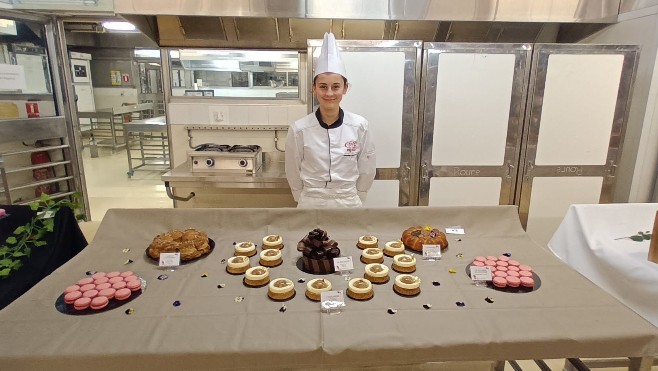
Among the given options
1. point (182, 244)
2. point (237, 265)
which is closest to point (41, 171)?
point (182, 244)

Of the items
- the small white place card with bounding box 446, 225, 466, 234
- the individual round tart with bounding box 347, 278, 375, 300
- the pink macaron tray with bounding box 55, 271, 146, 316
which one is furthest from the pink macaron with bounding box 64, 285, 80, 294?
the small white place card with bounding box 446, 225, 466, 234

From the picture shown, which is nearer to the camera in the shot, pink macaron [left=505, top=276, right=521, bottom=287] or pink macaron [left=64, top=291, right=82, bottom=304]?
pink macaron [left=64, top=291, right=82, bottom=304]

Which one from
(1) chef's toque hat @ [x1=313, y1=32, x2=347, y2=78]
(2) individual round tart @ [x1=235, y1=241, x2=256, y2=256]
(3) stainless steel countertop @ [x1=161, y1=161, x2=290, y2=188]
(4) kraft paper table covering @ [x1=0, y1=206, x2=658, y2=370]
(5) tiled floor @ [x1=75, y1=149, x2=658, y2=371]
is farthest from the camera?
(5) tiled floor @ [x1=75, y1=149, x2=658, y2=371]

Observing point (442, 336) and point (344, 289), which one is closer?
point (442, 336)

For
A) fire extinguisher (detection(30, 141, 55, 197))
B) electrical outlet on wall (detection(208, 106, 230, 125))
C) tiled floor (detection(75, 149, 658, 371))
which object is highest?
electrical outlet on wall (detection(208, 106, 230, 125))

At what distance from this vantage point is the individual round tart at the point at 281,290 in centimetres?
114

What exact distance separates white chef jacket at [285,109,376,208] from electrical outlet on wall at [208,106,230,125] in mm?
1361

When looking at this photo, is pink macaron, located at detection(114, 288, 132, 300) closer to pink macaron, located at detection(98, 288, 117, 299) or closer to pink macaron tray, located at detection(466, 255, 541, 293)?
pink macaron, located at detection(98, 288, 117, 299)

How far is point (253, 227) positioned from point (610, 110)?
8.34 ft

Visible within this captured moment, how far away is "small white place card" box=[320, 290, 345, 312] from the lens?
3.57 feet

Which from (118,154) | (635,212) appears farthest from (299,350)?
(118,154)

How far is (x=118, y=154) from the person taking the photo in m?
7.12

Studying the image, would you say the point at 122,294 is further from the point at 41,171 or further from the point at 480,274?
the point at 41,171

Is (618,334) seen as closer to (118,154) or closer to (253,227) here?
(253,227)
